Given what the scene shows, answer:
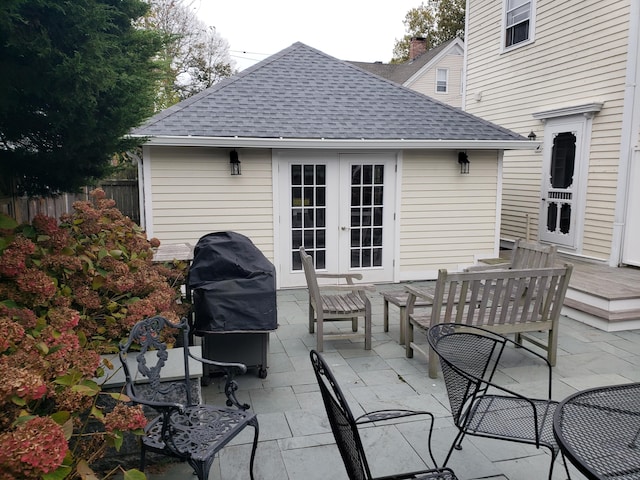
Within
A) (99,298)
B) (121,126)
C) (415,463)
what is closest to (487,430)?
(415,463)

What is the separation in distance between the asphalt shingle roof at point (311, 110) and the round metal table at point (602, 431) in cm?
547

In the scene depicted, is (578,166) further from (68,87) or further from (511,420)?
(68,87)

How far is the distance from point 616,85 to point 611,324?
4350mm

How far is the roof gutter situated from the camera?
21.9ft

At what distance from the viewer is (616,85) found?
303 inches

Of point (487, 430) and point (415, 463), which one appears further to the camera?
point (415, 463)

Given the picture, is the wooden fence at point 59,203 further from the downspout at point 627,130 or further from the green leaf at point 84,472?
the downspout at point 627,130

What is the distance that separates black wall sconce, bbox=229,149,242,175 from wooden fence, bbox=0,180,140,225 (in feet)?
6.67

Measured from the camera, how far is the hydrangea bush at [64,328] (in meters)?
1.54

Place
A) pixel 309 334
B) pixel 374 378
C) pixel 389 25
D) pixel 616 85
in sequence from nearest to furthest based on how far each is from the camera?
1. pixel 374 378
2. pixel 309 334
3. pixel 616 85
4. pixel 389 25

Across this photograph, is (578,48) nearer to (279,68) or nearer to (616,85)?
(616,85)

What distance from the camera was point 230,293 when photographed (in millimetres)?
3604

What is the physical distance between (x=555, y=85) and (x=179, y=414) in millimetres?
9218

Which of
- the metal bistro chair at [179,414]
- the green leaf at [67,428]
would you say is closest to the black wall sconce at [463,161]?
the metal bistro chair at [179,414]
